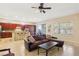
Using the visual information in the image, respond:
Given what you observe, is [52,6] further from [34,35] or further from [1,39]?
[1,39]

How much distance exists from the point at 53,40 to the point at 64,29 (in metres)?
0.33

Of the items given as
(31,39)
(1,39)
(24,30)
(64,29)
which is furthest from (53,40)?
(1,39)

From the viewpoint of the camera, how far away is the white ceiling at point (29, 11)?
1.89 m

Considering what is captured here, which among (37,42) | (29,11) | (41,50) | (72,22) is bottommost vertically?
(41,50)

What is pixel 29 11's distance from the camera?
1.95 metres

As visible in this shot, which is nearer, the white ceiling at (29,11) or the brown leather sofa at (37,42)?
the white ceiling at (29,11)

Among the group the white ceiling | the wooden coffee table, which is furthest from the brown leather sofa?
the white ceiling

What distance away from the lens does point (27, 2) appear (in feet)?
6.21

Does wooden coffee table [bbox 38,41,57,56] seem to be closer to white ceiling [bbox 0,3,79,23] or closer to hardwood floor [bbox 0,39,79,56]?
hardwood floor [bbox 0,39,79,56]

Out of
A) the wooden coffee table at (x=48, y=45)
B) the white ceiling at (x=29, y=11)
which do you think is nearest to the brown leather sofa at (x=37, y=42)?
the wooden coffee table at (x=48, y=45)

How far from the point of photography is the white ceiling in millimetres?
1886

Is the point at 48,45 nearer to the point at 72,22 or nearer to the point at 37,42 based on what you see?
the point at 37,42

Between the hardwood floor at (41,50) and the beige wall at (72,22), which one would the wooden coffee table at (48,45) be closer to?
the hardwood floor at (41,50)

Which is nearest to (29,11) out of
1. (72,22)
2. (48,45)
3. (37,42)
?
(37,42)
